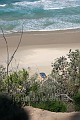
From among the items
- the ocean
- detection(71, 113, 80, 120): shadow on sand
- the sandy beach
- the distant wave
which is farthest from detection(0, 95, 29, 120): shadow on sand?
the distant wave

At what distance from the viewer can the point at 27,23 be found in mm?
19188

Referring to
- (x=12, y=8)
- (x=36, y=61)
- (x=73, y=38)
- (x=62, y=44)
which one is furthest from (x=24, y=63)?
(x=12, y=8)

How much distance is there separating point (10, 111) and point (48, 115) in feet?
2.92

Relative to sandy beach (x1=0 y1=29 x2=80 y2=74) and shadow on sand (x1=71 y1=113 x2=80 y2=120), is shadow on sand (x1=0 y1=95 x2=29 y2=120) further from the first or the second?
sandy beach (x1=0 y1=29 x2=80 y2=74)

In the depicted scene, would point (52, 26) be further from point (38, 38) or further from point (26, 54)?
point (26, 54)

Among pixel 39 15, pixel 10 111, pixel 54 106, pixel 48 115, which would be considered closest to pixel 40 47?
pixel 54 106

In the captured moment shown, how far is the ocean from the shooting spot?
18297 millimetres

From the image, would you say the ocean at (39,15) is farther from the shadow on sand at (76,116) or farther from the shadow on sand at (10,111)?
the shadow on sand at (76,116)

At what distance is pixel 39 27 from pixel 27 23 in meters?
1.36

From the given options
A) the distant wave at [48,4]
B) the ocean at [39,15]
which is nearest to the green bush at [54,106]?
the ocean at [39,15]

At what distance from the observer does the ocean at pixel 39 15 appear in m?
18.3

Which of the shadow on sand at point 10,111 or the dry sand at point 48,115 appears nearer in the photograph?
the shadow on sand at point 10,111

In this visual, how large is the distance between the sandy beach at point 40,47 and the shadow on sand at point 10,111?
5020mm

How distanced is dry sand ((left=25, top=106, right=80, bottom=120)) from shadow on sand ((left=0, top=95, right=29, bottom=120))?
0.21m
